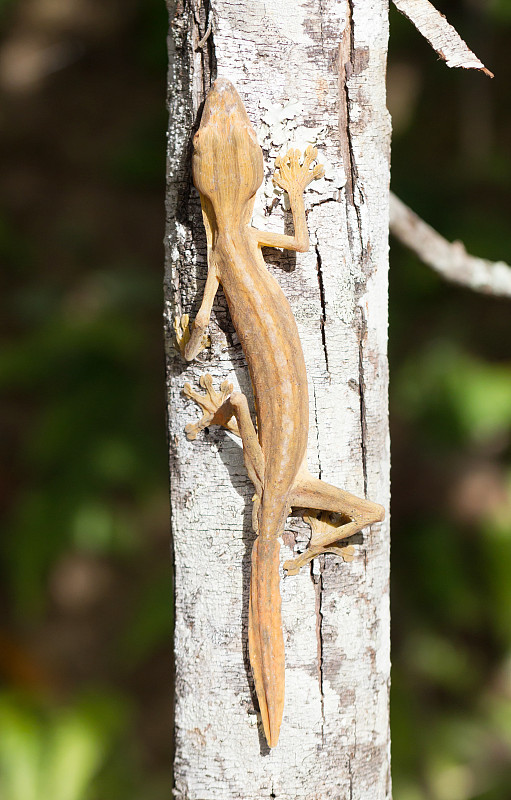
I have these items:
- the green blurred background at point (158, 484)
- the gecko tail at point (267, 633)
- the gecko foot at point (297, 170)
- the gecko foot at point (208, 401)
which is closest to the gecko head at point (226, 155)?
the gecko foot at point (297, 170)

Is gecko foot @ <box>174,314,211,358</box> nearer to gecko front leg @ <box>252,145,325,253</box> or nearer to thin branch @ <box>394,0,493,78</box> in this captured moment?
gecko front leg @ <box>252,145,325,253</box>

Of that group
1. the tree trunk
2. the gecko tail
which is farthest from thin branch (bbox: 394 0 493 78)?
the gecko tail

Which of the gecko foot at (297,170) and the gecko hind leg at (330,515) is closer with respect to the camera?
the gecko foot at (297,170)

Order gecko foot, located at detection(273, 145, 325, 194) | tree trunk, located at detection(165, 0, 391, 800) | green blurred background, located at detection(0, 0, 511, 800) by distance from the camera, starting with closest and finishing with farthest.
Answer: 1. gecko foot, located at detection(273, 145, 325, 194)
2. tree trunk, located at detection(165, 0, 391, 800)
3. green blurred background, located at detection(0, 0, 511, 800)

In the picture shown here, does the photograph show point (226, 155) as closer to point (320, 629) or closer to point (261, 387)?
point (261, 387)

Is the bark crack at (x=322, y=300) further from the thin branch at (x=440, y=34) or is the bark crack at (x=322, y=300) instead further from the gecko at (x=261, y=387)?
the thin branch at (x=440, y=34)

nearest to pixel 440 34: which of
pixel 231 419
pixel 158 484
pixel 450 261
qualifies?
pixel 231 419
